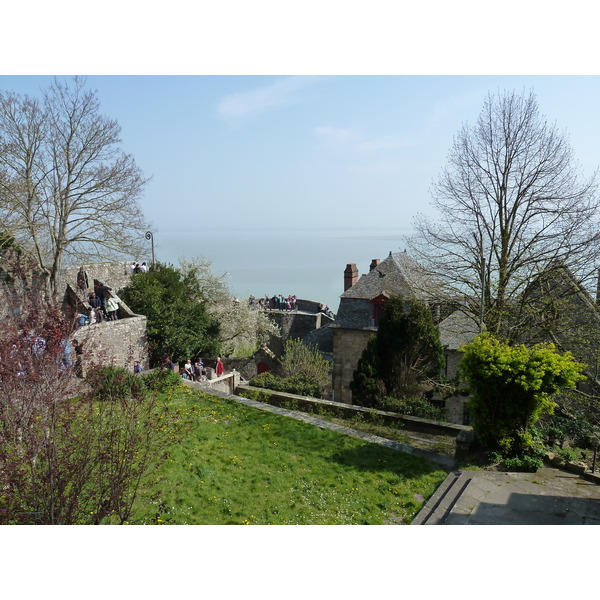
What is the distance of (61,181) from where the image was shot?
18594mm

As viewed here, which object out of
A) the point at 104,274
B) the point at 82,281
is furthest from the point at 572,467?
the point at 104,274

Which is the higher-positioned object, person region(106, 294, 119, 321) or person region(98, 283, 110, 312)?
person region(98, 283, 110, 312)

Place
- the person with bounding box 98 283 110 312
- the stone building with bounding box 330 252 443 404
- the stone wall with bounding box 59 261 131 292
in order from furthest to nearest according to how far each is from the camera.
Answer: the stone building with bounding box 330 252 443 404 < the stone wall with bounding box 59 261 131 292 < the person with bounding box 98 283 110 312

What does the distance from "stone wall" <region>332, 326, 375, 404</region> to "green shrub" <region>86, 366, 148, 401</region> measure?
11490mm

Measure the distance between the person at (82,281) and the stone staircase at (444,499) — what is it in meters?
17.8

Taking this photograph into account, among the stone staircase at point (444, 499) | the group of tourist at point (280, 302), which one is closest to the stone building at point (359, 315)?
the stone staircase at point (444, 499)

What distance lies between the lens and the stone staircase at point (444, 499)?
8188 millimetres

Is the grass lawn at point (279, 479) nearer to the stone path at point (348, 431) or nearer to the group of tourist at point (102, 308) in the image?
the stone path at point (348, 431)

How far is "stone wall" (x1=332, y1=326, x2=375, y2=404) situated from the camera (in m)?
22.9

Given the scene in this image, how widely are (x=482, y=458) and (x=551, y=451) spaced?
1701 mm

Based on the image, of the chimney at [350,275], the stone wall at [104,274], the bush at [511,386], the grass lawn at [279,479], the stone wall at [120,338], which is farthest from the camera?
the chimney at [350,275]

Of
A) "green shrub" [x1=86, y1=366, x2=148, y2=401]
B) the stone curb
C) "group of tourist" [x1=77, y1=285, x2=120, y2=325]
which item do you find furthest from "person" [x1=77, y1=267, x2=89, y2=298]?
the stone curb

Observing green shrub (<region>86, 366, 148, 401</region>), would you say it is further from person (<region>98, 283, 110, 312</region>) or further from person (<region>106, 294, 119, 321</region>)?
person (<region>98, 283, 110, 312</region>)

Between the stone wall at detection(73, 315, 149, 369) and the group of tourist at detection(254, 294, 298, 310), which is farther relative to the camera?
the group of tourist at detection(254, 294, 298, 310)
